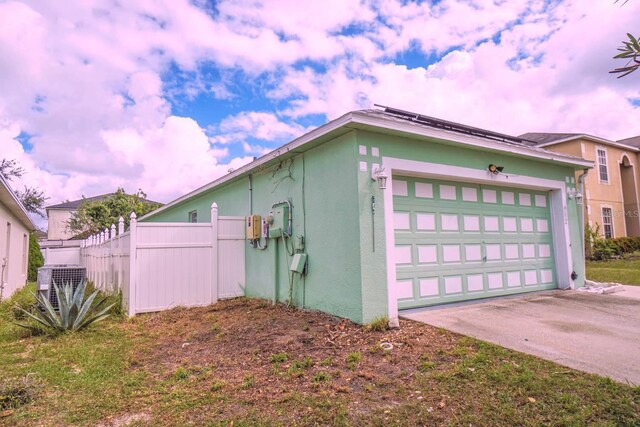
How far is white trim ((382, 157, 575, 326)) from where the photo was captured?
17.4ft

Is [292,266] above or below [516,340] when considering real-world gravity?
above

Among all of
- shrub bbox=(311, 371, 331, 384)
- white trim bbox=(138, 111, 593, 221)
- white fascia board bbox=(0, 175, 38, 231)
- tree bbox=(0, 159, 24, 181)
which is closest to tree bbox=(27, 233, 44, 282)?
white fascia board bbox=(0, 175, 38, 231)

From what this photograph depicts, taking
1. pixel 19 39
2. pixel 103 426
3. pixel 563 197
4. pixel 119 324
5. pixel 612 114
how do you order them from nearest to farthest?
pixel 612 114 → pixel 103 426 → pixel 119 324 → pixel 19 39 → pixel 563 197

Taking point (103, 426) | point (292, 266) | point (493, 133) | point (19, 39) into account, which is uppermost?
point (19, 39)

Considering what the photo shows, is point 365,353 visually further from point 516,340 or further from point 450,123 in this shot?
point 450,123

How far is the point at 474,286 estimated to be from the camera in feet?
21.5

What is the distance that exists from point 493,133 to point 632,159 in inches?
680

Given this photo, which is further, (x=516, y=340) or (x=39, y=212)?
(x=39, y=212)

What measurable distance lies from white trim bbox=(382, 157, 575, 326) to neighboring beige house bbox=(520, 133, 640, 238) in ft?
31.1

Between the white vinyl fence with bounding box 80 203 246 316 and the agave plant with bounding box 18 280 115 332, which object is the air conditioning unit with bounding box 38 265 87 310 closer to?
the white vinyl fence with bounding box 80 203 246 316

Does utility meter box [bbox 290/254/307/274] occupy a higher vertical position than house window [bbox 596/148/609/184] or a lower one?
lower

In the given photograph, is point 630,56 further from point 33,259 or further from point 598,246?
point 33,259

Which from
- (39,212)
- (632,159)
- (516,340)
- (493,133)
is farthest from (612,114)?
(39,212)

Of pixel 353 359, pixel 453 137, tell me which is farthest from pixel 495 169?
pixel 353 359
